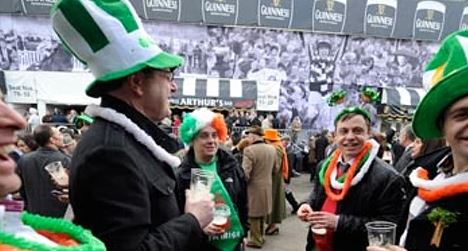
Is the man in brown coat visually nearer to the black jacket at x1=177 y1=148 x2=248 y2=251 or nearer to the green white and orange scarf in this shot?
the black jacket at x1=177 y1=148 x2=248 y2=251

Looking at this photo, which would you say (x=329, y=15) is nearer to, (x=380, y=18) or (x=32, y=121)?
(x=380, y=18)

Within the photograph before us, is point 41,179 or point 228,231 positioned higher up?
point 41,179

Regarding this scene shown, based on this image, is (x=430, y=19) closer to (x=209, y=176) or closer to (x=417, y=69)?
(x=417, y=69)

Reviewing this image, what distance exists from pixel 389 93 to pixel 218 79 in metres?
7.44

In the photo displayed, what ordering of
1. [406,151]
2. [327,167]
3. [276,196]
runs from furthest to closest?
[276,196]
[406,151]
[327,167]

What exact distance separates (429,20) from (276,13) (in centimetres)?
733

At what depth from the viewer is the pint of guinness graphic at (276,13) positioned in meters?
20.3

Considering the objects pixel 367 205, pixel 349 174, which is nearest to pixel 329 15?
pixel 349 174

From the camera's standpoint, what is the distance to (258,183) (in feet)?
26.1

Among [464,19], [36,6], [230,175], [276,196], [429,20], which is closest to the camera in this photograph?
[230,175]

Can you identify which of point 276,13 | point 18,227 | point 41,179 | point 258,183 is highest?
point 276,13

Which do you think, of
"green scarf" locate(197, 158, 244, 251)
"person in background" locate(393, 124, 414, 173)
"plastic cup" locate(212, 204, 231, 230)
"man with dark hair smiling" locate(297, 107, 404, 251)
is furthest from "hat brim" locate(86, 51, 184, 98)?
"person in background" locate(393, 124, 414, 173)

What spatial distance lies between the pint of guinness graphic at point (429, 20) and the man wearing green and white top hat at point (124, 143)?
22391 millimetres

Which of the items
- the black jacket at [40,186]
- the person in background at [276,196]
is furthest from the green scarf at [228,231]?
the person in background at [276,196]
